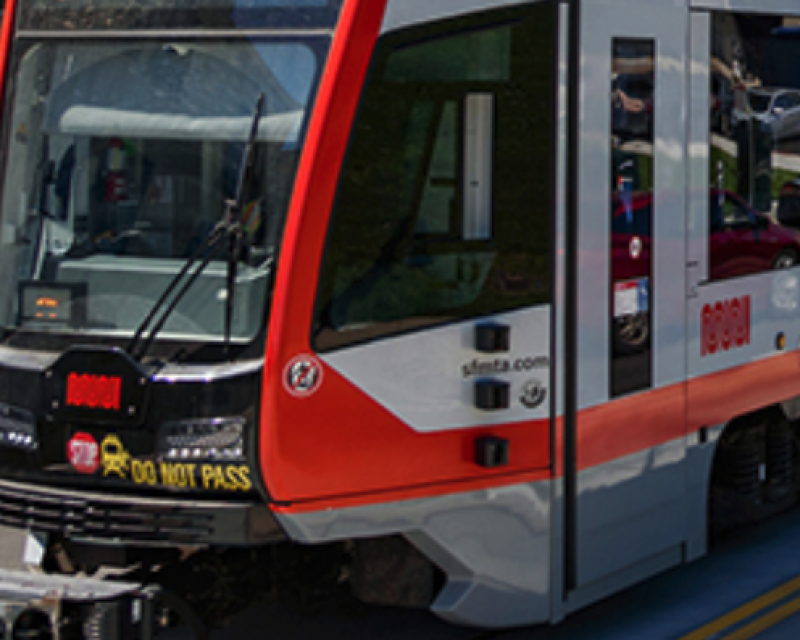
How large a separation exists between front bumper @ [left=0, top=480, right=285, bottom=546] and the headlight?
0.16 m

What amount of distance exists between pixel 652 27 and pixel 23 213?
2.69 meters

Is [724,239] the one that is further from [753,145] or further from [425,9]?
[425,9]

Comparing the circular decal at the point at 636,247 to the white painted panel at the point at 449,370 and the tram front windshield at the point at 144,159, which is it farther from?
the tram front windshield at the point at 144,159

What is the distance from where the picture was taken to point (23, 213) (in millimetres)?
6000

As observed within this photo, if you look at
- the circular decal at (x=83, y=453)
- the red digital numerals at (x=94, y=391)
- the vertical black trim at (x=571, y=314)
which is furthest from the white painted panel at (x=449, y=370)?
the circular decal at (x=83, y=453)

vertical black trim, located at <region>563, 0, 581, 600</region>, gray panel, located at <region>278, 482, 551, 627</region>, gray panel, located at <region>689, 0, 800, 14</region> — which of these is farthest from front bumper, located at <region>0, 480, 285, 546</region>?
gray panel, located at <region>689, 0, 800, 14</region>

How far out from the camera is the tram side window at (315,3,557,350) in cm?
552

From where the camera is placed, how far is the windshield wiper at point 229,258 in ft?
18.0

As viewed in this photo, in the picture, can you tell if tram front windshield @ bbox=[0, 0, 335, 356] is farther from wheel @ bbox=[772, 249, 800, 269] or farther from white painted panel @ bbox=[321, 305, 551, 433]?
wheel @ bbox=[772, 249, 800, 269]

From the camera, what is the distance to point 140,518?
554cm

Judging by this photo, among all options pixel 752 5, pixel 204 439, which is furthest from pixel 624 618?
pixel 752 5

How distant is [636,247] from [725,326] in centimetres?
88

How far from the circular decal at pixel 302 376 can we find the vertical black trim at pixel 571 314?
1192 mm

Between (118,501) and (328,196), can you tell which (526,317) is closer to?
Answer: (328,196)
